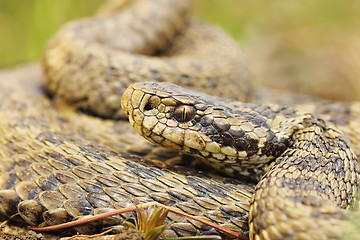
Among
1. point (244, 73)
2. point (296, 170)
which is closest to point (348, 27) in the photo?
point (244, 73)

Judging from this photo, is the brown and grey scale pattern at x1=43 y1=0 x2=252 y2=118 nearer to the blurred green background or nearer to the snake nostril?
the snake nostril

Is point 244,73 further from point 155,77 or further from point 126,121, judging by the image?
point 126,121

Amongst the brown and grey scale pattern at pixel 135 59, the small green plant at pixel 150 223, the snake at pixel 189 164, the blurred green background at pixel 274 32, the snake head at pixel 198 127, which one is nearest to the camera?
the small green plant at pixel 150 223

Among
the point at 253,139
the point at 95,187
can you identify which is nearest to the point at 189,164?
the point at 253,139

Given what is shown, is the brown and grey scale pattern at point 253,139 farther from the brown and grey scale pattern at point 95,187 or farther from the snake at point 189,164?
the brown and grey scale pattern at point 95,187

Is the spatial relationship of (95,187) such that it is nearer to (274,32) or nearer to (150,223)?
(150,223)

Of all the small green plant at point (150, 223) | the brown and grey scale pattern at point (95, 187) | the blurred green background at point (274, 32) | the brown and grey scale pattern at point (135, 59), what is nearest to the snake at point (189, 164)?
the brown and grey scale pattern at point (95, 187)

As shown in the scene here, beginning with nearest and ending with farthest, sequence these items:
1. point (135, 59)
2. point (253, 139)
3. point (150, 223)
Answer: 1. point (150, 223)
2. point (253, 139)
3. point (135, 59)
